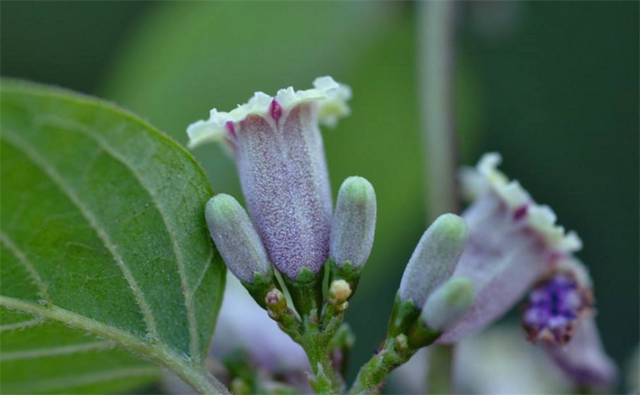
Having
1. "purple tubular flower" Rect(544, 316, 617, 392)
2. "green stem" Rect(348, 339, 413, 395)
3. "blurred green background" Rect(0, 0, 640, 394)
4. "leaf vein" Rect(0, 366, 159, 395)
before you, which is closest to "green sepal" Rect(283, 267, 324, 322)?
"green stem" Rect(348, 339, 413, 395)

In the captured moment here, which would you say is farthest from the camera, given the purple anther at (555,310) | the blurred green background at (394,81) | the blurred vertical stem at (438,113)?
the blurred green background at (394,81)

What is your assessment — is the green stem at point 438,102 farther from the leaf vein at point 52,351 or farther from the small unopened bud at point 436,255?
the leaf vein at point 52,351

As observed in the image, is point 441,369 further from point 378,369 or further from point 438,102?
point 438,102

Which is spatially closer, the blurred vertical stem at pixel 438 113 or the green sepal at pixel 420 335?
the green sepal at pixel 420 335

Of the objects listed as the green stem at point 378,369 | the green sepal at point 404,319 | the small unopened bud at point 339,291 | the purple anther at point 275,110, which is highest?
the purple anther at point 275,110

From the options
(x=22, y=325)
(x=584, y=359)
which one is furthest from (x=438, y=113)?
(x=22, y=325)

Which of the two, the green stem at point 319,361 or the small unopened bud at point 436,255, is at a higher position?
the small unopened bud at point 436,255

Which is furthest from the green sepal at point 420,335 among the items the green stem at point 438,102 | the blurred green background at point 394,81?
the blurred green background at point 394,81
